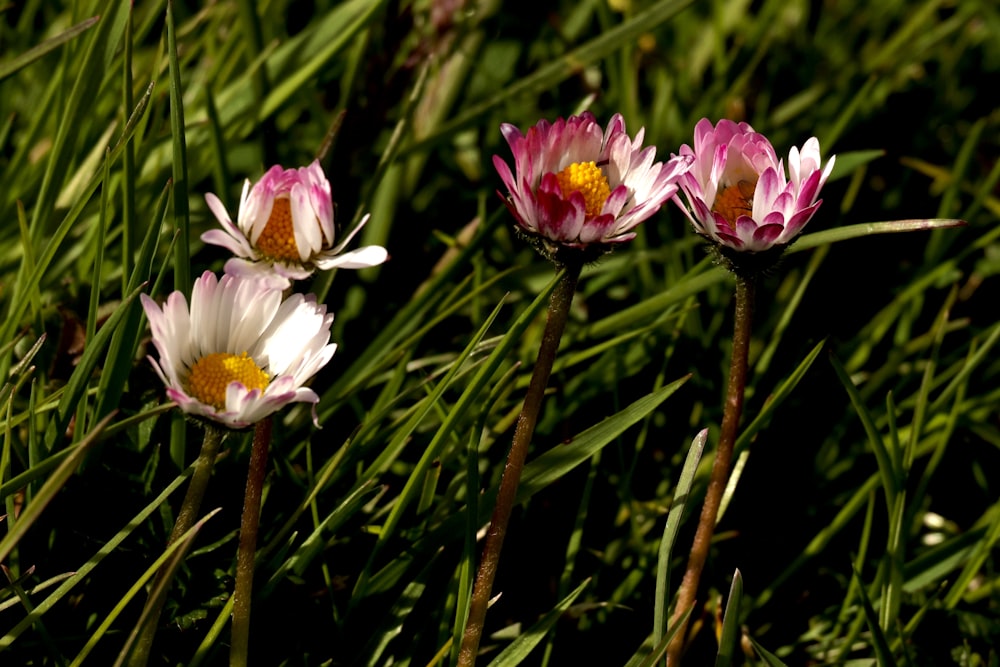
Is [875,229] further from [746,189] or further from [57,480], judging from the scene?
[57,480]

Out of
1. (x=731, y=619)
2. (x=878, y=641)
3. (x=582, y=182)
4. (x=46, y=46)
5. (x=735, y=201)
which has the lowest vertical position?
(x=878, y=641)

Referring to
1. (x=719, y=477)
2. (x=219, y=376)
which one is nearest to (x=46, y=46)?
(x=219, y=376)

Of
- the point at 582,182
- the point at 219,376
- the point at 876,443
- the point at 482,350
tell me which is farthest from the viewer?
the point at 482,350

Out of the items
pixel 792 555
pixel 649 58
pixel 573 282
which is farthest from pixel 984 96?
pixel 573 282

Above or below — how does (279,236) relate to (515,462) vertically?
above

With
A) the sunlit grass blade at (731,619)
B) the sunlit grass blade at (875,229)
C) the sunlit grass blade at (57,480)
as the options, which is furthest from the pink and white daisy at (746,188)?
the sunlit grass blade at (57,480)

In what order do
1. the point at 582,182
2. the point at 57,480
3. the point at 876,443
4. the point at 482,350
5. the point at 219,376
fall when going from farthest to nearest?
1. the point at 482,350
2. the point at 876,443
3. the point at 582,182
4. the point at 219,376
5. the point at 57,480

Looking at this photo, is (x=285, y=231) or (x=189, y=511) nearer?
(x=189, y=511)

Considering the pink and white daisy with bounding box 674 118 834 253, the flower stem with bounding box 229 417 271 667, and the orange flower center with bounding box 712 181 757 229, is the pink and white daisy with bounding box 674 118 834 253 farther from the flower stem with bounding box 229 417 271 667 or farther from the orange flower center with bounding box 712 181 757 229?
the flower stem with bounding box 229 417 271 667
